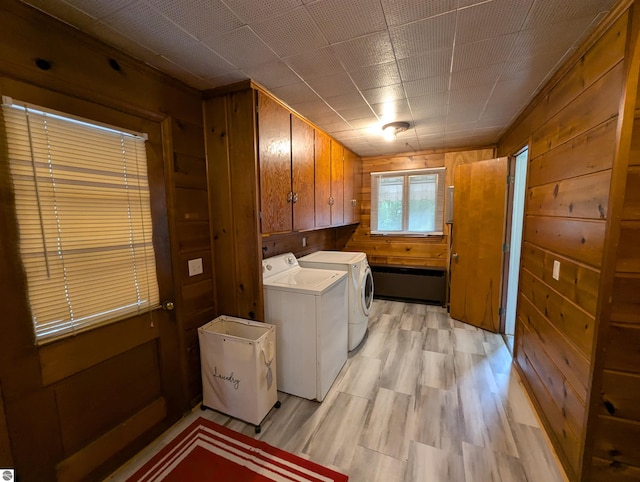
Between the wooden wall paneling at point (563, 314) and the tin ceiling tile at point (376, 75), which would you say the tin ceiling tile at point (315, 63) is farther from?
the wooden wall paneling at point (563, 314)

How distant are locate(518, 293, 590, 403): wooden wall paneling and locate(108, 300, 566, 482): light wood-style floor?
0.51 meters

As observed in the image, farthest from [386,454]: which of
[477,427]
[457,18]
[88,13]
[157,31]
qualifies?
[88,13]

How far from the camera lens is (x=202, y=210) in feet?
6.39

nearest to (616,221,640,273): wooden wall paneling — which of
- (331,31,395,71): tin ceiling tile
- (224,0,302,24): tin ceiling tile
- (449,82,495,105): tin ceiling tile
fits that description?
(449,82,495,105): tin ceiling tile

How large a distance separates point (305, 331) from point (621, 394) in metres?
1.68

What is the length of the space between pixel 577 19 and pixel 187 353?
9.45 ft

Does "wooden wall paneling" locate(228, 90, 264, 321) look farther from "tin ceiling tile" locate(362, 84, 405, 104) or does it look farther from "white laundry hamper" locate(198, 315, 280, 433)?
"tin ceiling tile" locate(362, 84, 405, 104)

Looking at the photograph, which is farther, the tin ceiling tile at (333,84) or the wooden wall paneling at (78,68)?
the tin ceiling tile at (333,84)

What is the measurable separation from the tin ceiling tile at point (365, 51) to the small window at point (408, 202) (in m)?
2.69

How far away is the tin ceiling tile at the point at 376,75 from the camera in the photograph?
162 centimetres

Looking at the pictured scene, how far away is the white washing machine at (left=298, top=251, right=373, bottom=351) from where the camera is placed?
268cm

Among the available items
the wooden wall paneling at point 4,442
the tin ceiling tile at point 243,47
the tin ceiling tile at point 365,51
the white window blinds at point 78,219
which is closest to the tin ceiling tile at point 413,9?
the tin ceiling tile at point 365,51

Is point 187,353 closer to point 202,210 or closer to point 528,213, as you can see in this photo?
point 202,210

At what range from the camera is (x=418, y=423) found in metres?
1.80
